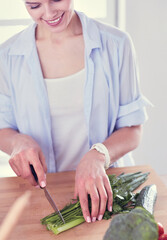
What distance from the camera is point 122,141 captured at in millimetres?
1818

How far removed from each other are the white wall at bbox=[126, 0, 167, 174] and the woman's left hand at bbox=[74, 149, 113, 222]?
2.18 m

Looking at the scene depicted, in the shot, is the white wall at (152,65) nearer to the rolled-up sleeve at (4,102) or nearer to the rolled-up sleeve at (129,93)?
the rolled-up sleeve at (129,93)

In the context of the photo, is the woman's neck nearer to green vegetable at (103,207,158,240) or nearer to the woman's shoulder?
the woman's shoulder

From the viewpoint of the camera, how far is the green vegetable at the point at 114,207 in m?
1.35

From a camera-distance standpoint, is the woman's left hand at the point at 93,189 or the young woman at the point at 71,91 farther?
the young woman at the point at 71,91

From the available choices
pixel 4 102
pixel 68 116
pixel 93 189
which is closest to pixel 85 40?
pixel 68 116

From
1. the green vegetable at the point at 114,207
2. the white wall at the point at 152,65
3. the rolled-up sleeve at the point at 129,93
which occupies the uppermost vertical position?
the rolled-up sleeve at the point at 129,93

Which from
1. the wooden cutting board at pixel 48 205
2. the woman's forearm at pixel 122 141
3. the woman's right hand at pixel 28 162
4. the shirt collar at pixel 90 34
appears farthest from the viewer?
the shirt collar at pixel 90 34

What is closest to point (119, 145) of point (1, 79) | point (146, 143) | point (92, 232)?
point (92, 232)

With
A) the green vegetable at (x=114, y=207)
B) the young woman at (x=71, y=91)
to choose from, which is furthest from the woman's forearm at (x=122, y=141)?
the green vegetable at (x=114, y=207)

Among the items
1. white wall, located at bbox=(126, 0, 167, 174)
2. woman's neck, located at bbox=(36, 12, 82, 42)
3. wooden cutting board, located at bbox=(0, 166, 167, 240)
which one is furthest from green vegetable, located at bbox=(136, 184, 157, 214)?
white wall, located at bbox=(126, 0, 167, 174)

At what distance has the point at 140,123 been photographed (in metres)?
1.88

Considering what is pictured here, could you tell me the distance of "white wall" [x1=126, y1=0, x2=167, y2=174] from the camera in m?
3.40

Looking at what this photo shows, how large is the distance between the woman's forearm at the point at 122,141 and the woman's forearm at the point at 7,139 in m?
0.42
